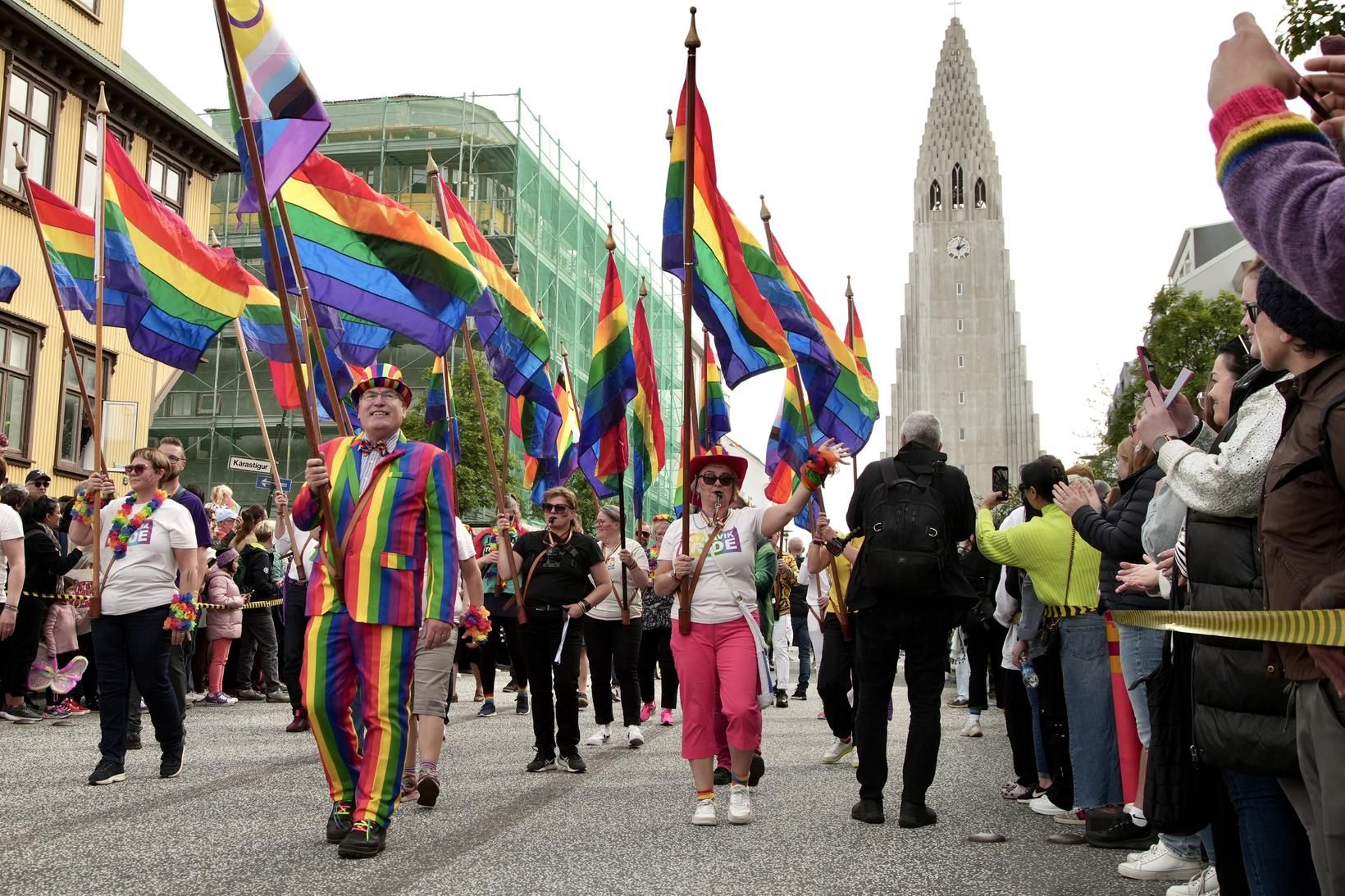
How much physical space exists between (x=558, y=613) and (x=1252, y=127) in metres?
7.97

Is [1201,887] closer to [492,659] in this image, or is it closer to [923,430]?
[923,430]

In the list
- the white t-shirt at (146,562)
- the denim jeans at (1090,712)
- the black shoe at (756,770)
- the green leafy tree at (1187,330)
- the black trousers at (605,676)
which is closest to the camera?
the denim jeans at (1090,712)

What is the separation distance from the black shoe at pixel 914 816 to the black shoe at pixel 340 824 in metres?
2.79

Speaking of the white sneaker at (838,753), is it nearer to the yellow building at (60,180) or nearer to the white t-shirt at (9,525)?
the white t-shirt at (9,525)

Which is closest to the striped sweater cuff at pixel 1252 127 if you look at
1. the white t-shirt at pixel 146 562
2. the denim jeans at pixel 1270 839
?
the denim jeans at pixel 1270 839

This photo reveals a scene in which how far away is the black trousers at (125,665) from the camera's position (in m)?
8.35

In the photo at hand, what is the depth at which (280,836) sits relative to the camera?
256 inches

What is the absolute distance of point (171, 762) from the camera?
8641 mm

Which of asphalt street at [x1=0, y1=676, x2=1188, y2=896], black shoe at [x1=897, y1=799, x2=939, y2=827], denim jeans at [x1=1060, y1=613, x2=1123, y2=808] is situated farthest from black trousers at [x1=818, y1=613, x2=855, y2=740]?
denim jeans at [x1=1060, y1=613, x2=1123, y2=808]

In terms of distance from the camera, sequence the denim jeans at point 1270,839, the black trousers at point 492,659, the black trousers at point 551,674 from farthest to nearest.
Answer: the black trousers at point 492,659
the black trousers at point 551,674
the denim jeans at point 1270,839

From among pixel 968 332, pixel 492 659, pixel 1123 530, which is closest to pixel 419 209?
pixel 492 659

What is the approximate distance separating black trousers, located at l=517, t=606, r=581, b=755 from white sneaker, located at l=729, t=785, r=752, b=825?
2.41m

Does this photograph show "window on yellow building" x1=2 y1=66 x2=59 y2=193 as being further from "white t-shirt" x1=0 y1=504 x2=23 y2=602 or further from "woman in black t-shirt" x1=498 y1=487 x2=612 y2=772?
"woman in black t-shirt" x1=498 y1=487 x2=612 y2=772

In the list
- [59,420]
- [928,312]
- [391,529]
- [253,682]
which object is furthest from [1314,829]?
[928,312]
